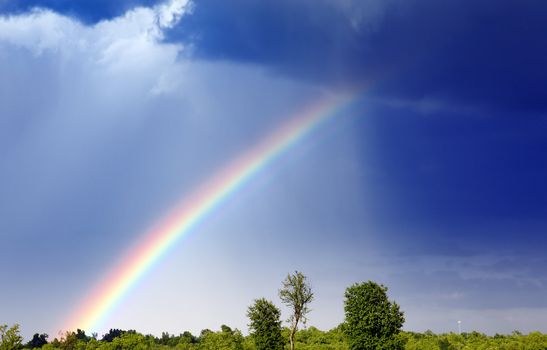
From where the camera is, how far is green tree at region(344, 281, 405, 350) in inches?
4008

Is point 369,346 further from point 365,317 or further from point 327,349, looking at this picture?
point 327,349

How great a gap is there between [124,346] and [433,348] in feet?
280

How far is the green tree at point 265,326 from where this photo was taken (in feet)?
339

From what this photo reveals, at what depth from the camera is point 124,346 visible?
133m

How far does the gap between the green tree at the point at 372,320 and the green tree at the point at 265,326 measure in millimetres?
14001

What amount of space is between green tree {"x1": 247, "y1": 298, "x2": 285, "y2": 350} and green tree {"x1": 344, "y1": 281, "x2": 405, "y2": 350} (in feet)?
45.9

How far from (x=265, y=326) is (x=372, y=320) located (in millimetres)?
20634

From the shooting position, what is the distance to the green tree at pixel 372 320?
334 ft

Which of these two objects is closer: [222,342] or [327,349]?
[222,342]

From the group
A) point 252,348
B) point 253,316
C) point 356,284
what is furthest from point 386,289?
point 252,348

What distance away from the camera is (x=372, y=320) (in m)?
103

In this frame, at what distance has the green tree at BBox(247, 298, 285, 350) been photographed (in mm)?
103250

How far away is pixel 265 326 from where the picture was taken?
103500 millimetres

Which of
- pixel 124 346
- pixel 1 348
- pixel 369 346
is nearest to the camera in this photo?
pixel 1 348
